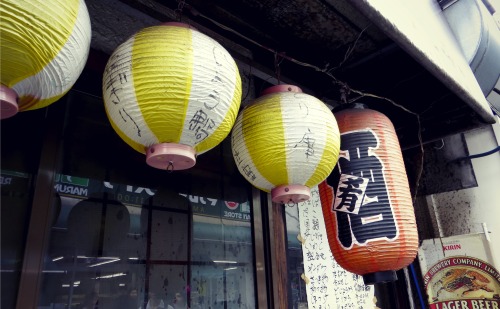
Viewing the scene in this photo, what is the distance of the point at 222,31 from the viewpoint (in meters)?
3.04

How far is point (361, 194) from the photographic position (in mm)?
2551

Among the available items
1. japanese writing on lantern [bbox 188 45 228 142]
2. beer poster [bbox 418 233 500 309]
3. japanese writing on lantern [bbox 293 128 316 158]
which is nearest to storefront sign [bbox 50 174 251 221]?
japanese writing on lantern [bbox 188 45 228 142]

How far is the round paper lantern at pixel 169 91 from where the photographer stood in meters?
1.46

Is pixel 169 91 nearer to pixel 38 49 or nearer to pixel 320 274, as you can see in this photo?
pixel 38 49

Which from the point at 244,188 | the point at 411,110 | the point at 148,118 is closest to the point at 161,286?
the point at 244,188

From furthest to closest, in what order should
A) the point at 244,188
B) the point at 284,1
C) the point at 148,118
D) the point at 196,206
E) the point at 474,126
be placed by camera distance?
the point at 474,126, the point at 244,188, the point at 196,206, the point at 284,1, the point at 148,118

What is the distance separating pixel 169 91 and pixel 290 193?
0.93 metres

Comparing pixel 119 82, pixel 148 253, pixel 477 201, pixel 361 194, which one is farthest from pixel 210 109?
pixel 477 201

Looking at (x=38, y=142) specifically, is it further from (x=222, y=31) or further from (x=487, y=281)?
(x=487, y=281)

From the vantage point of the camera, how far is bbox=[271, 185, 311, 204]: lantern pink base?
6.49 ft

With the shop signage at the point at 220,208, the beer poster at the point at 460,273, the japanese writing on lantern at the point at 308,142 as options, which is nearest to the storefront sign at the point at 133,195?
the shop signage at the point at 220,208

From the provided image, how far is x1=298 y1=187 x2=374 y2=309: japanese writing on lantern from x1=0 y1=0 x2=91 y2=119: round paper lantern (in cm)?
280

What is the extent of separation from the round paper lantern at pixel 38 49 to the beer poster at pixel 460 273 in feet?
16.0

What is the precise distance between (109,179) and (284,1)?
1.88 metres
